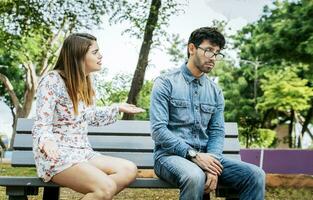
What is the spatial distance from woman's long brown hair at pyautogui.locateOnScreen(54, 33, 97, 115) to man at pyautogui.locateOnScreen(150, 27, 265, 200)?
1.60 ft

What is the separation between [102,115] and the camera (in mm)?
3361

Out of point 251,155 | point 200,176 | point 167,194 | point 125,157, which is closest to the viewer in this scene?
point 200,176

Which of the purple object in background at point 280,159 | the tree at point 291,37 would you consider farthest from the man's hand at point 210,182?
the purple object in background at point 280,159

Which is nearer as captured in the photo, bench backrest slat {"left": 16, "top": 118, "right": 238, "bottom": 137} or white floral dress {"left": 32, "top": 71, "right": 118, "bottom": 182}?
white floral dress {"left": 32, "top": 71, "right": 118, "bottom": 182}

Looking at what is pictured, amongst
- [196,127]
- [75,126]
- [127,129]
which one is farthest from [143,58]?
[75,126]

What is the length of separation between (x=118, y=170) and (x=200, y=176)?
51 centimetres

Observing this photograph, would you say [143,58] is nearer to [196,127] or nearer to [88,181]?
[196,127]

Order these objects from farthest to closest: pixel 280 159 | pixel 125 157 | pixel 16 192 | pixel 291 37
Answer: pixel 280 159 < pixel 291 37 < pixel 125 157 < pixel 16 192

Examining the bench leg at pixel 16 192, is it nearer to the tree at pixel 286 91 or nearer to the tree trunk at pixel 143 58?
the tree trunk at pixel 143 58

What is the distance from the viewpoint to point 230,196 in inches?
131

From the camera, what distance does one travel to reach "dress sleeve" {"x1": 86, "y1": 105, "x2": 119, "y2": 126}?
334 cm

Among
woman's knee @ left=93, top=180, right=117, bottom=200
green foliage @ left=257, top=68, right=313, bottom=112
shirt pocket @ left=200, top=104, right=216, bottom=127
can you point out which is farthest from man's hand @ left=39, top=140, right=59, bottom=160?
green foliage @ left=257, top=68, right=313, bottom=112

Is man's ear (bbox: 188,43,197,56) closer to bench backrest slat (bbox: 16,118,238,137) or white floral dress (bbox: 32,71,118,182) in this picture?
white floral dress (bbox: 32,71,118,182)

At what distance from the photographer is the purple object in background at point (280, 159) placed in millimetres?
11680
